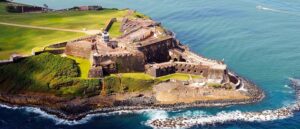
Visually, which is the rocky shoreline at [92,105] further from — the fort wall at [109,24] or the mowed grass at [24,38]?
the fort wall at [109,24]

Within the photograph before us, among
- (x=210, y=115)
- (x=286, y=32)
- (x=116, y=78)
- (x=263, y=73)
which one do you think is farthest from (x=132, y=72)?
(x=286, y=32)

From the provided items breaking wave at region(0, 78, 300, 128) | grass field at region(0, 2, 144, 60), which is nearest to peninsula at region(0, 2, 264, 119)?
grass field at region(0, 2, 144, 60)

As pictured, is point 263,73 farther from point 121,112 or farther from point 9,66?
point 9,66

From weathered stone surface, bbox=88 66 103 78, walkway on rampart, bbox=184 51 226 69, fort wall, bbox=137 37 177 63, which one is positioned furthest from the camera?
fort wall, bbox=137 37 177 63

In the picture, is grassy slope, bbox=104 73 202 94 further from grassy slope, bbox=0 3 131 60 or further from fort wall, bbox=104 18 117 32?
fort wall, bbox=104 18 117 32

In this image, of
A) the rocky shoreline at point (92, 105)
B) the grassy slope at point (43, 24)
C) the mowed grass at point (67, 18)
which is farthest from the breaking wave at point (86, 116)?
the mowed grass at point (67, 18)

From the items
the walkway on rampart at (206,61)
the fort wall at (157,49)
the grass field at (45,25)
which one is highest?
the grass field at (45,25)

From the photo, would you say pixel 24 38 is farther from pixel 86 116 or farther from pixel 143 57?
pixel 86 116
